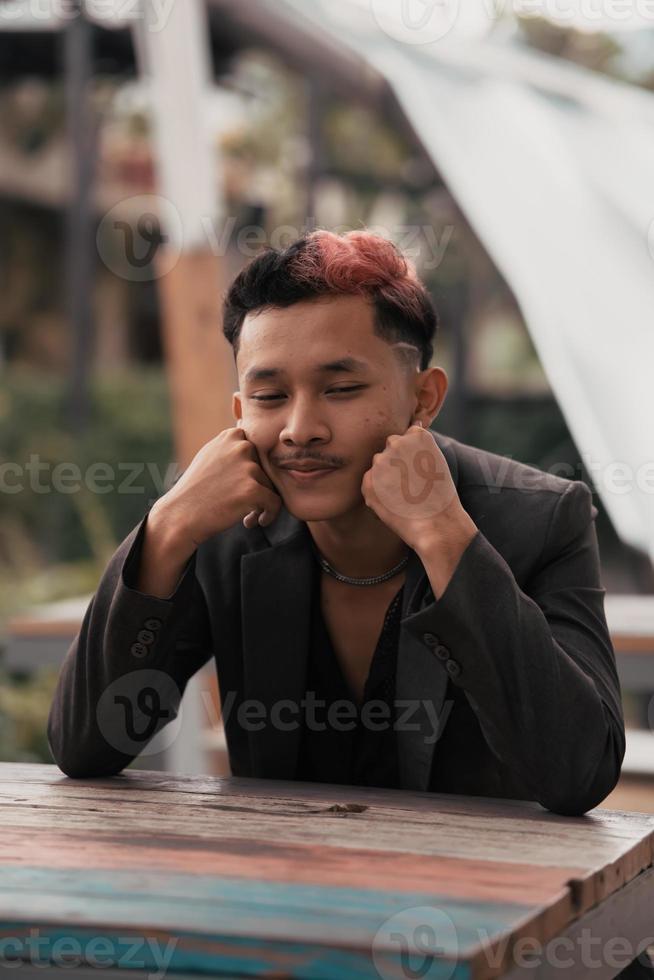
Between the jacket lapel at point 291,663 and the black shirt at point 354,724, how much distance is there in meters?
0.05

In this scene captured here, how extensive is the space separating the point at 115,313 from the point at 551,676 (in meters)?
11.4

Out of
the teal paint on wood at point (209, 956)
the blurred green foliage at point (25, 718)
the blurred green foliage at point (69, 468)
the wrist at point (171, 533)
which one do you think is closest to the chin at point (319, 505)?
the wrist at point (171, 533)

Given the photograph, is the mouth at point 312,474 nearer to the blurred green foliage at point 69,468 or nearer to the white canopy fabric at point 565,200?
the white canopy fabric at point 565,200

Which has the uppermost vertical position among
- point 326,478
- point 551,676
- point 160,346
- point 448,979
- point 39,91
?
point 39,91

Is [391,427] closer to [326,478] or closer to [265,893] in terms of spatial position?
[326,478]

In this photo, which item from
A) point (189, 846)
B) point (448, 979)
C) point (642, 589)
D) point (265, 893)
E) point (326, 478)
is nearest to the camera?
point (448, 979)

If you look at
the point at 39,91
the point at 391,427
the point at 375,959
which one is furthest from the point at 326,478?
the point at 39,91

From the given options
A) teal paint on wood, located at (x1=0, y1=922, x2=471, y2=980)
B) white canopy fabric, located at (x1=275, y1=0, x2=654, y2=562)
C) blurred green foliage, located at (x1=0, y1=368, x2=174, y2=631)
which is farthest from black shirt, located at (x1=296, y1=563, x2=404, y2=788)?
blurred green foliage, located at (x1=0, y1=368, x2=174, y2=631)

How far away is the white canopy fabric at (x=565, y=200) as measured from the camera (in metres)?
3.89

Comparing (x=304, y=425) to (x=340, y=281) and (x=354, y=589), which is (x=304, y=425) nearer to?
(x=340, y=281)

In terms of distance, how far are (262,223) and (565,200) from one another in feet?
22.8

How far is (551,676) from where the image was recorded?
1.83 meters

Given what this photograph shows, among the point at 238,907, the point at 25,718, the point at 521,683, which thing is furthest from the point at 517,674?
the point at 25,718

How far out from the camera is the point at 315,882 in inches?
53.8
